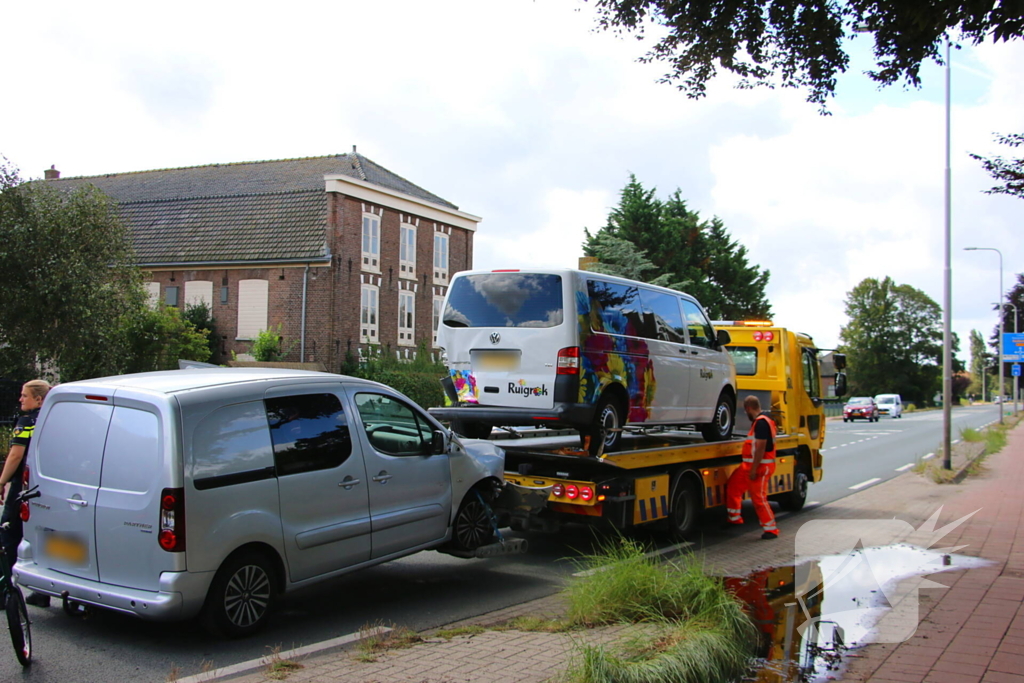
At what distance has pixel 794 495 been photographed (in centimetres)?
1295

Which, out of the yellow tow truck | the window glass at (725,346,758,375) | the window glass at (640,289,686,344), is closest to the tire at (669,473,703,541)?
the yellow tow truck

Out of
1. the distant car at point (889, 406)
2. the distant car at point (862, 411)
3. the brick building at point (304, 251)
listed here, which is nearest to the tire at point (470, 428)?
the brick building at point (304, 251)

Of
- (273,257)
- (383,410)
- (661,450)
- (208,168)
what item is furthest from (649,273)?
(383,410)

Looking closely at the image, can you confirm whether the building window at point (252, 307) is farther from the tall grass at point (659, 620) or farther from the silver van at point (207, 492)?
the tall grass at point (659, 620)

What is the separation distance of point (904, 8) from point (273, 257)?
88.5 feet

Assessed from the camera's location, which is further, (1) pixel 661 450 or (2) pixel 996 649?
(1) pixel 661 450

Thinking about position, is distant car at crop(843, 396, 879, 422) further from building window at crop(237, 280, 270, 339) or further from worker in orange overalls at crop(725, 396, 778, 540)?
worker in orange overalls at crop(725, 396, 778, 540)

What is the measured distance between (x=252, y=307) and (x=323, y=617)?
87.9 feet

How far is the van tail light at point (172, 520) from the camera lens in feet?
17.1

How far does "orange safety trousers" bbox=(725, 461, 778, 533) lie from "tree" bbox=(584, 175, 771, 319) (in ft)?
76.7

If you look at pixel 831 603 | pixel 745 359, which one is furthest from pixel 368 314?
pixel 831 603

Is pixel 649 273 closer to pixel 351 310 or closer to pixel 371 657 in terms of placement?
pixel 351 310

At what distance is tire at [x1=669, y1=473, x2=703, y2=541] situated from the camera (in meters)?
9.66

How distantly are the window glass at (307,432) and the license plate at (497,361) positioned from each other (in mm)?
2435
